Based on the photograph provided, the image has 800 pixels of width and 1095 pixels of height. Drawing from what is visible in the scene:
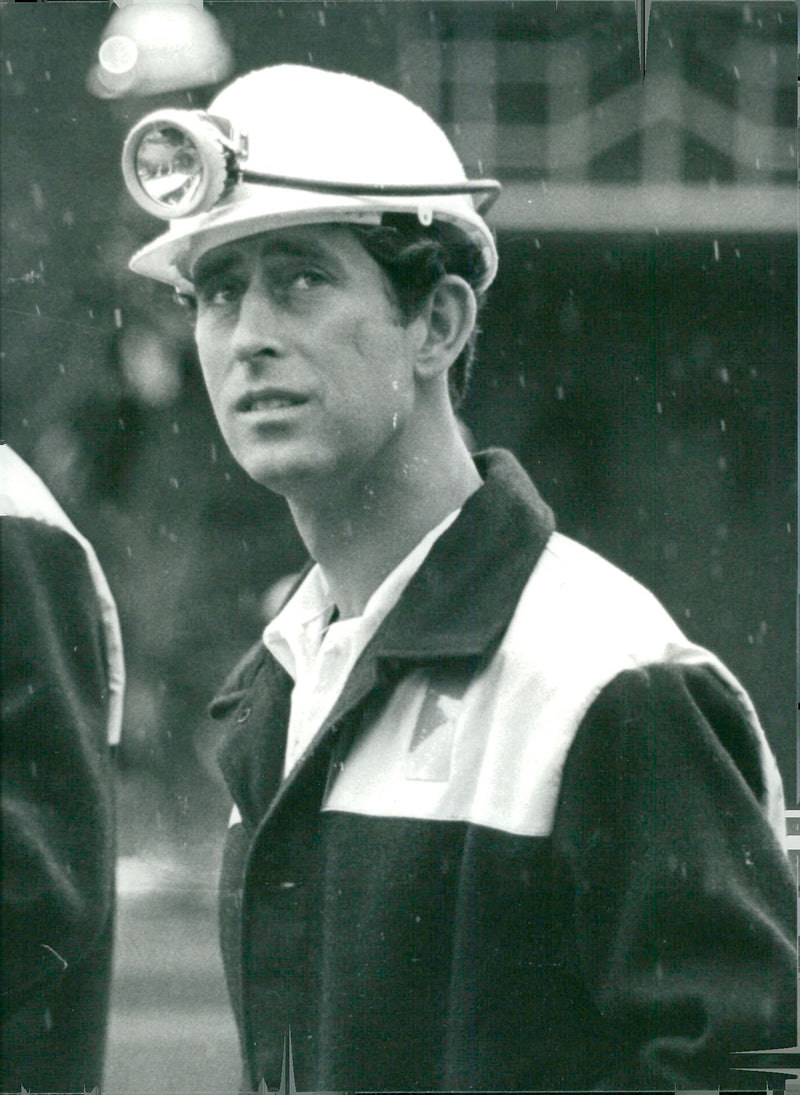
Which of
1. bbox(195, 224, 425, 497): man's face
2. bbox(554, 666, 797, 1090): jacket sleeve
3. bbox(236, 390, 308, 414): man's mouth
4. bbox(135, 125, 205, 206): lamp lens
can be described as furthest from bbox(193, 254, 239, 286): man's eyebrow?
bbox(554, 666, 797, 1090): jacket sleeve

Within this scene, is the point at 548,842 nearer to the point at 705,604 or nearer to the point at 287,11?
the point at 705,604

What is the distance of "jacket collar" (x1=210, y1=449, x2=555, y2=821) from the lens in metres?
2.59

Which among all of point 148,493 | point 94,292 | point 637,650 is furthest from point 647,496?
point 94,292

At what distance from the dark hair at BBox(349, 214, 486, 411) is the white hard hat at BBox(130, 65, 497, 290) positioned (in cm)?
2

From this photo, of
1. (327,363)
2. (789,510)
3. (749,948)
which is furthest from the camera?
(789,510)

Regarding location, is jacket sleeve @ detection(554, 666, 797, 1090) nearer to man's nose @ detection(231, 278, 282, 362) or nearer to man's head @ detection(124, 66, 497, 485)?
man's head @ detection(124, 66, 497, 485)

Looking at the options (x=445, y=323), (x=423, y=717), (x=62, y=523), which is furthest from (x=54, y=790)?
(x=445, y=323)

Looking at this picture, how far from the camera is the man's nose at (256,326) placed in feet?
8.80

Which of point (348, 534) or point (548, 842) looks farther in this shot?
point (348, 534)

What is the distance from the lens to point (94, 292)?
2996mm

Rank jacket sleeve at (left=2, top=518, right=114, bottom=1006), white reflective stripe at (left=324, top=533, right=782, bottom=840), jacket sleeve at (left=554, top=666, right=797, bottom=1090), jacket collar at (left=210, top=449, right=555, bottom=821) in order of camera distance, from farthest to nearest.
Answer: jacket sleeve at (left=2, top=518, right=114, bottom=1006), jacket collar at (left=210, top=449, right=555, bottom=821), white reflective stripe at (left=324, top=533, right=782, bottom=840), jacket sleeve at (left=554, top=666, right=797, bottom=1090)

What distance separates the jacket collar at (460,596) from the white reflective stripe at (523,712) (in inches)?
1.8

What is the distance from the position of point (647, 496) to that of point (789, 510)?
283 millimetres

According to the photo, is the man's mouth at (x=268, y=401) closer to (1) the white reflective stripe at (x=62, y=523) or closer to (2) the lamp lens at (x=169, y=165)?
(2) the lamp lens at (x=169, y=165)
